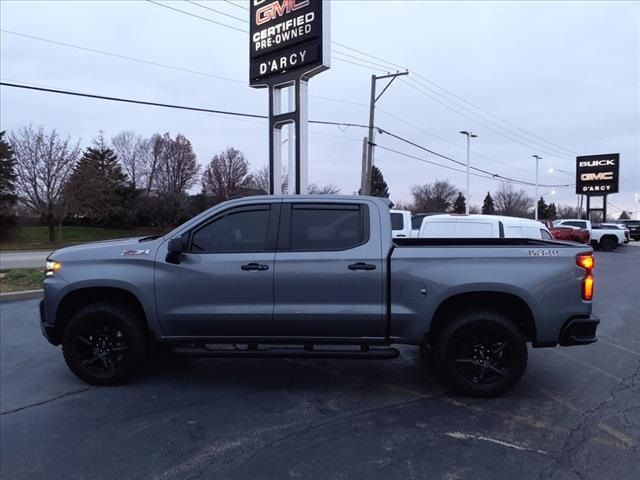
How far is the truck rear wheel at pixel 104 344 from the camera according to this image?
15.8 feet

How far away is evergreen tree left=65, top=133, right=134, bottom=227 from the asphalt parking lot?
38.0 m

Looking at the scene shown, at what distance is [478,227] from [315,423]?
8448 millimetres

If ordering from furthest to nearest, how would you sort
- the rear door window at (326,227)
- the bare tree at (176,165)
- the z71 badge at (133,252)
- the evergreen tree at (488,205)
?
the evergreen tree at (488,205)
the bare tree at (176,165)
the z71 badge at (133,252)
the rear door window at (326,227)

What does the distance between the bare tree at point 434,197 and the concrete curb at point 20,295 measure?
245 ft

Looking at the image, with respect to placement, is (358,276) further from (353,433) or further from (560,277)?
(560,277)

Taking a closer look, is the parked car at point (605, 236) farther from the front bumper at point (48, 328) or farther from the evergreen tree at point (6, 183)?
the evergreen tree at point (6, 183)

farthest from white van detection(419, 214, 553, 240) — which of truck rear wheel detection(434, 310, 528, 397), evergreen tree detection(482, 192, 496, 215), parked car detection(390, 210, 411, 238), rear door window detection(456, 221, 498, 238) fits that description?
evergreen tree detection(482, 192, 496, 215)

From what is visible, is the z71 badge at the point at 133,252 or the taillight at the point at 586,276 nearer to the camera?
the taillight at the point at 586,276

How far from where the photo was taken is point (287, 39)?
12641 mm

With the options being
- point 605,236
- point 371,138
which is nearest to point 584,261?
point 371,138

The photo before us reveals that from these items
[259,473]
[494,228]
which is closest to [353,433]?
[259,473]

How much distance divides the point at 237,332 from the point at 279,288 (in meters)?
0.62

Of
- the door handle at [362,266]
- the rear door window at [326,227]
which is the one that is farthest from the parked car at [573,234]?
the door handle at [362,266]

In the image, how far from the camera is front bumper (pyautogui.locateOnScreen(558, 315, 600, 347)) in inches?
175
